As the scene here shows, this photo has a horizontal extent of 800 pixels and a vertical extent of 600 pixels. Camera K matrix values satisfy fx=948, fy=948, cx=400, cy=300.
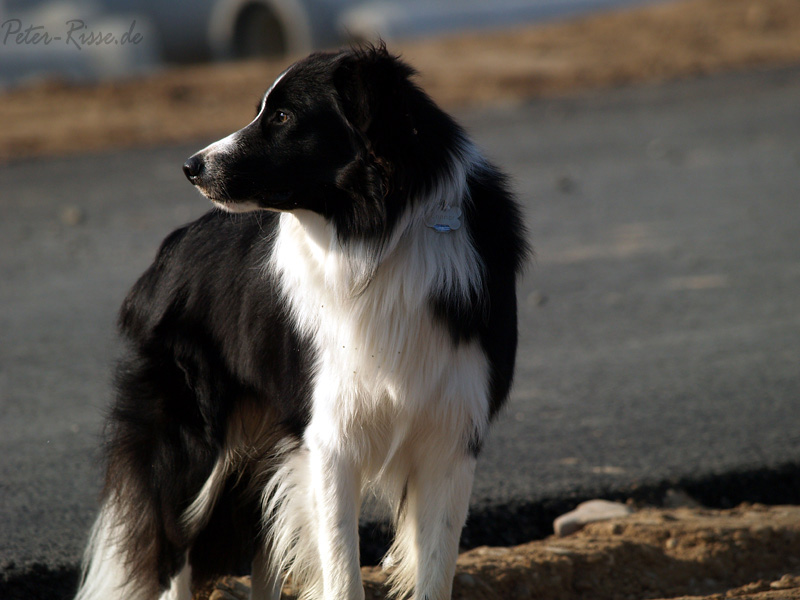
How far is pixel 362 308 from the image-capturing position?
9.18 feet

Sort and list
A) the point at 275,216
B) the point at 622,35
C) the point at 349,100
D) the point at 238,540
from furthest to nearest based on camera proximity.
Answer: the point at 622,35, the point at 238,540, the point at 275,216, the point at 349,100

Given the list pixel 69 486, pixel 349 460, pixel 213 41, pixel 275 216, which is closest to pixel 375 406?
pixel 349 460

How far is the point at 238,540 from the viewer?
333 centimetres

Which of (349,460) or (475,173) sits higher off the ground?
(475,173)

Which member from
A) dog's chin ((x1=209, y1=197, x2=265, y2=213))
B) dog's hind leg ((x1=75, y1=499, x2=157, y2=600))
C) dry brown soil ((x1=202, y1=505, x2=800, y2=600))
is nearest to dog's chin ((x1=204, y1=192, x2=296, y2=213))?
dog's chin ((x1=209, y1=197, x2=265, y2=213))

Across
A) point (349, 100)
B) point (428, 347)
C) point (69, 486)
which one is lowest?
point (69, 486)

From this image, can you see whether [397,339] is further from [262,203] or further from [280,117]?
[280,117]

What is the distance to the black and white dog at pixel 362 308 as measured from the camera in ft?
8.95

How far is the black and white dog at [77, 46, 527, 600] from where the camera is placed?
273cm

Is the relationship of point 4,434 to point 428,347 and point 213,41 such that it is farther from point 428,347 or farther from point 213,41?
point 213,41

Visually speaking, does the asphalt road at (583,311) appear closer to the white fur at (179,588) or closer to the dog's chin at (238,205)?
the white fur at (179,588)

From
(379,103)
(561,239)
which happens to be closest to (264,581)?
(379,103)

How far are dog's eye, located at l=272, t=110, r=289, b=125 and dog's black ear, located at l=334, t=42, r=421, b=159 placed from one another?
231 millimetres

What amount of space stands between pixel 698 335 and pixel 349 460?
357cm
